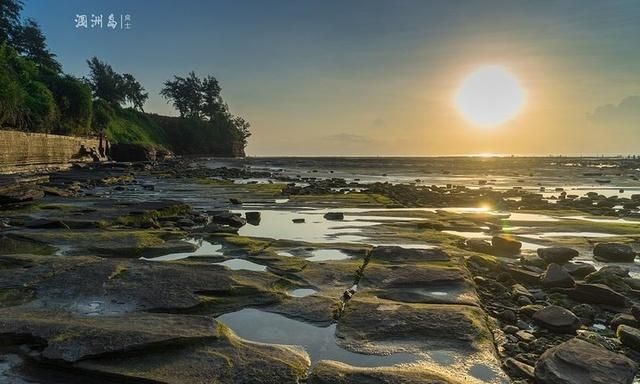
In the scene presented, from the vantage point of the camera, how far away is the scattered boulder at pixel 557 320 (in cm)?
581

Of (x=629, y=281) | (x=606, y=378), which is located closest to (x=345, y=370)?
(x=606, y=378)

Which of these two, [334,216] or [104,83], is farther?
[104,83]

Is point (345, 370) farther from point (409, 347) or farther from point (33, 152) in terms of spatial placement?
point (33, 152)

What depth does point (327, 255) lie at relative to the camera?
995 cm

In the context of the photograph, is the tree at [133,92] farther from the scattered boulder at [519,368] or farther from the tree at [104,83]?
the scattered boulder at [519,368]

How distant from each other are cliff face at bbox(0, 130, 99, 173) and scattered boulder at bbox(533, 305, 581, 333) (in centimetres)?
3073

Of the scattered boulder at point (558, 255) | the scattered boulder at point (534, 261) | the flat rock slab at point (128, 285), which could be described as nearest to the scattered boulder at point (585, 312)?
the scattered boulder at point (534, 261)

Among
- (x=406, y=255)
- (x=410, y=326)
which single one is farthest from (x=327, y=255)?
(x=410, y=326)

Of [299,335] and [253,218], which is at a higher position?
[299,335]

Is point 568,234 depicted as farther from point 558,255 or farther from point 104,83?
point 104,83

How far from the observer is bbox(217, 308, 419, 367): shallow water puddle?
15.5 ft

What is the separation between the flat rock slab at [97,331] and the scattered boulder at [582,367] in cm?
314

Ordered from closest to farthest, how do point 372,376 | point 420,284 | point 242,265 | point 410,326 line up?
point 372,376 < point 410,326 < point 420,284 < point 242,265

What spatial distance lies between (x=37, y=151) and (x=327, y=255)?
33213 mm
